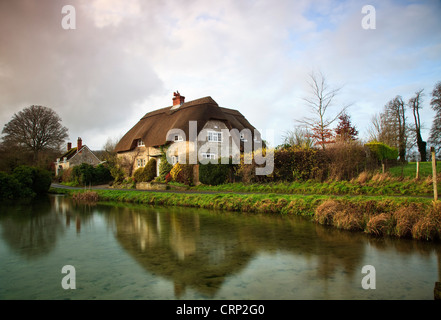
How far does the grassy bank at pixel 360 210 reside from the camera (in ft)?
20.6

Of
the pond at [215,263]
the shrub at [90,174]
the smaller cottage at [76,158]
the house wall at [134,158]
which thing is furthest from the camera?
the smaller cottage at [76,158]

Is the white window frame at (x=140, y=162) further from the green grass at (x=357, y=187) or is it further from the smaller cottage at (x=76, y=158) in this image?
the smaller cottage at (x=76, y=158)

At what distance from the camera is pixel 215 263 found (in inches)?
200

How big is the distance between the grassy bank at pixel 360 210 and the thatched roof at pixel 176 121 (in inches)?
422

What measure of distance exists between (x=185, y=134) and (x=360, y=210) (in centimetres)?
1553

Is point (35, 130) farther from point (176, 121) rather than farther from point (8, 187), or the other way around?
point (176, 121)

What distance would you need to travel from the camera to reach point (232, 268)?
4.83 m

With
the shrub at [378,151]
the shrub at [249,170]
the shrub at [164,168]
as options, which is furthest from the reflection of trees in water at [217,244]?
the shrub at [164,168]

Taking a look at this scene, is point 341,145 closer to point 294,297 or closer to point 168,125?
point 294,297

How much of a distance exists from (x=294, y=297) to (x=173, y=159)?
19.0 m

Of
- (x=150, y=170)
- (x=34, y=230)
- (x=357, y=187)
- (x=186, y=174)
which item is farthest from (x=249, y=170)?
(x=34, y=230)

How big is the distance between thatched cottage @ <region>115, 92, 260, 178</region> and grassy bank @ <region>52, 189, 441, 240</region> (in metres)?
8.32
